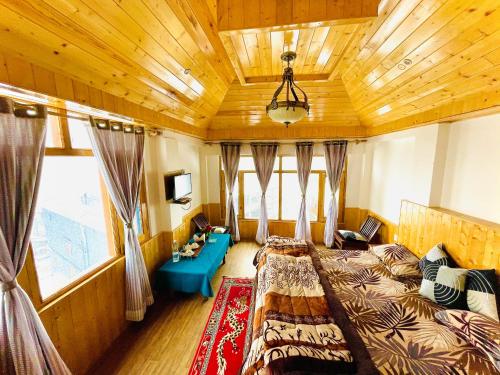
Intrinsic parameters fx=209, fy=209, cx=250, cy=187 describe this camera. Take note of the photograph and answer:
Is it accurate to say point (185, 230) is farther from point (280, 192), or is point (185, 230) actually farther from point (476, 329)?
point (476, 329)

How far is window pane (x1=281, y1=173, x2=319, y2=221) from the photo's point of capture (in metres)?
4.75

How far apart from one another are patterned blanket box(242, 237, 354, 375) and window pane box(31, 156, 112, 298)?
168 cm

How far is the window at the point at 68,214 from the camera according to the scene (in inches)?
64.9

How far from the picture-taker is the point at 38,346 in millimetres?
1378

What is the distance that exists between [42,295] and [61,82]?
157cm

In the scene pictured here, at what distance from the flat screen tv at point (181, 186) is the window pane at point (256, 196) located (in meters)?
1.55

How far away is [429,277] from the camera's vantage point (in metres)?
2.09

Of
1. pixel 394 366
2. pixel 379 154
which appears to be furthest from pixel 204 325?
pixel 379 154

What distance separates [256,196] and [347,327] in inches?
138

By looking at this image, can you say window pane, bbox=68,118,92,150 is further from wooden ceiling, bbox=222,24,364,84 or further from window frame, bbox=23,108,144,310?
wooden ceiling, bbox=222,24,364,84

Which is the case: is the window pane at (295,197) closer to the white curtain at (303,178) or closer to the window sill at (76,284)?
the white curtain at (303,178)

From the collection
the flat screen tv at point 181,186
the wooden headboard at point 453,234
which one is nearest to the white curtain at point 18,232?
the flat screen tv at point 181,186

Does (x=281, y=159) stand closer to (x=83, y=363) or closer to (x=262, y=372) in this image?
(x=262, y=372)

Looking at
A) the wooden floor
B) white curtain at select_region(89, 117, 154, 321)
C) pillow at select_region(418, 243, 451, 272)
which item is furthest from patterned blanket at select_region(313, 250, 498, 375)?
white curtain at select_region(89, 117, 154, 321)
